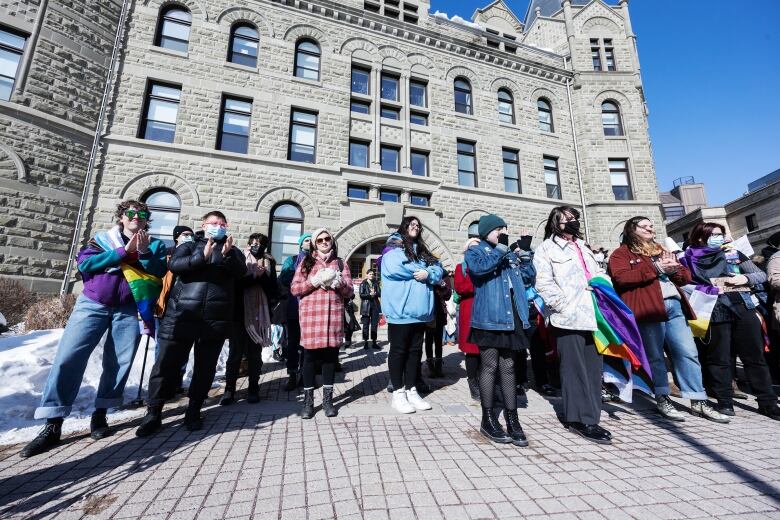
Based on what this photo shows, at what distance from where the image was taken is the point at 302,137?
1124 cm

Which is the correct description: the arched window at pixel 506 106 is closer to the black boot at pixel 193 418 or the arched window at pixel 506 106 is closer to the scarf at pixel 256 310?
the scarf at pixel 256 310

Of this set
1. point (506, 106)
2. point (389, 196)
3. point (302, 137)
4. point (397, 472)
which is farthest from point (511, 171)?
point (397, 472)

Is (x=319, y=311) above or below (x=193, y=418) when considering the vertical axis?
above

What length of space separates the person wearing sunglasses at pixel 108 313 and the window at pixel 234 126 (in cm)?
833

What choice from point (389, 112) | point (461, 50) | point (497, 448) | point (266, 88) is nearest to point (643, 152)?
point (461, 50)

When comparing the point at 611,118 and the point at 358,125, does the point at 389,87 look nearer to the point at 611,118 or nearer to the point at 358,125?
the point at 358,125

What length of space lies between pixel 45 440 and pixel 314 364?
7.36 ft

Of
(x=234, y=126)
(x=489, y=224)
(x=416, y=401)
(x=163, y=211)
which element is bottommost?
(x=416, y=401)

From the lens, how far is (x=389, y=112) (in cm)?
1265

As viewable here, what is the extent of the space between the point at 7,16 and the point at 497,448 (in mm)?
14446

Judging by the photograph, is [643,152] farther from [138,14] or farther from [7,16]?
[7,16]

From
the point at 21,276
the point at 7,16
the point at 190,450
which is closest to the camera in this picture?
the point at 190,450

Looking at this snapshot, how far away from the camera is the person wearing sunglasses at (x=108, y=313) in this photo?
283 cm

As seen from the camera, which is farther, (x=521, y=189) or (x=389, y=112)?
(x=521, y=189)
